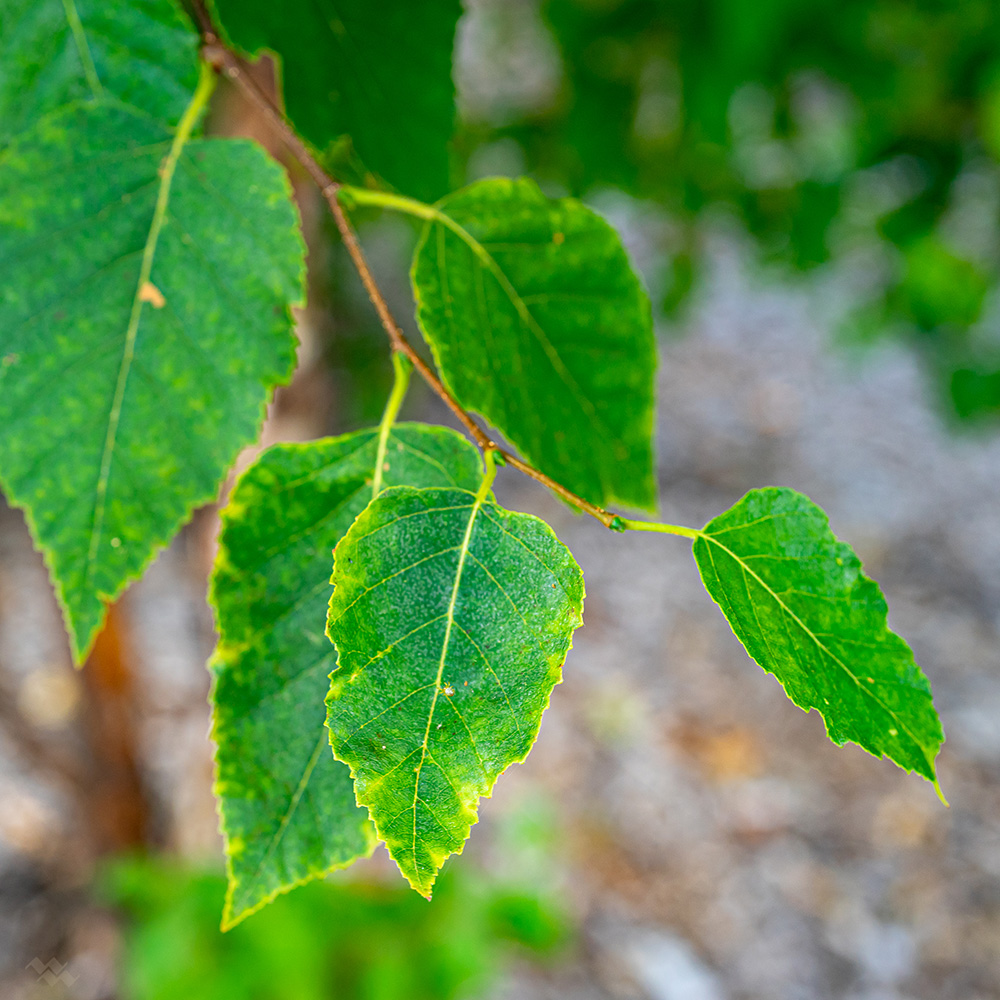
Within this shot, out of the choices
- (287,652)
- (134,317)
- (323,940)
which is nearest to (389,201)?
(134,317)

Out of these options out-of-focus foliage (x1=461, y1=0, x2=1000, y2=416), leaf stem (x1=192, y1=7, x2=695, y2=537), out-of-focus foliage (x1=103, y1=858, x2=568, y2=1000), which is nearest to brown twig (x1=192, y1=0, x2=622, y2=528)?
leaf stem (x1=192, y1=7, x2=695, y2=537)

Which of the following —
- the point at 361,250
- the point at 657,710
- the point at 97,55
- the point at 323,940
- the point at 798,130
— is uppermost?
the point at 97,55

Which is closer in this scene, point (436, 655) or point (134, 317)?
point (436, 655)

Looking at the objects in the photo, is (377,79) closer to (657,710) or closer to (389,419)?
(389,419)

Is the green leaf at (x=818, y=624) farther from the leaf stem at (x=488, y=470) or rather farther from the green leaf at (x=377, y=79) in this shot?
the green leaf at (x=377, y=79)

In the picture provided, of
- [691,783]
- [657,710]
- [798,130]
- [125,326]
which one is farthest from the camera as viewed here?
[657,710]
